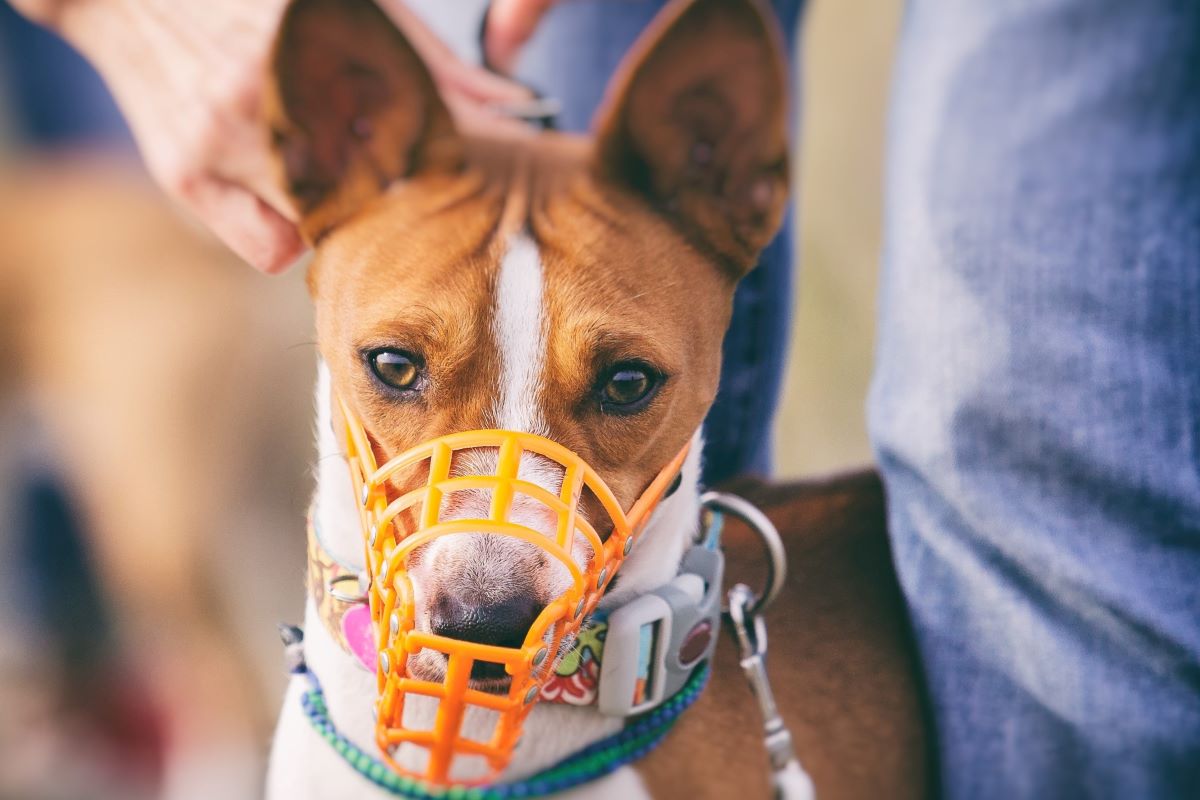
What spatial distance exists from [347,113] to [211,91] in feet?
0.65

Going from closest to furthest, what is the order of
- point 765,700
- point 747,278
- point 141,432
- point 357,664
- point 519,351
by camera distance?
point 519,351, point 357,664, point 765,700, point 747,278, point 141,432

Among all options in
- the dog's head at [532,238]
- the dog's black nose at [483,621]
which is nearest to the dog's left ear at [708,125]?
the dog's head at [532,238]

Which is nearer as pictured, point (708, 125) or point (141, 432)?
point (708, 125)

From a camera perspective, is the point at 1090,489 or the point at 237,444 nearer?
the point at 1090,489

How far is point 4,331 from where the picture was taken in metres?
2.29

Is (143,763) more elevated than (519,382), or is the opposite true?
(519,382)

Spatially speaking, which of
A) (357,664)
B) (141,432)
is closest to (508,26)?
(357,664)

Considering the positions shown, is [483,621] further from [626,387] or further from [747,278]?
[747,278]

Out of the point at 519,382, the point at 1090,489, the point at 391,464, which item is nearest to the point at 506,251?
the point at 519,382

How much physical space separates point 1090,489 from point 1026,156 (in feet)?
1.75

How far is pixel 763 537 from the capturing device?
4.88 feet

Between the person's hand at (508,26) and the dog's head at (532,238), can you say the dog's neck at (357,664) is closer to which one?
the dog's head at (532,238)

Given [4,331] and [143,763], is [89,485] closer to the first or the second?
[4,331]

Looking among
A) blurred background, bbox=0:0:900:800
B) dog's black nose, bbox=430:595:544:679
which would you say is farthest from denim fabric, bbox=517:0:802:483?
dog's black nose, bbox=430:595:544:679
